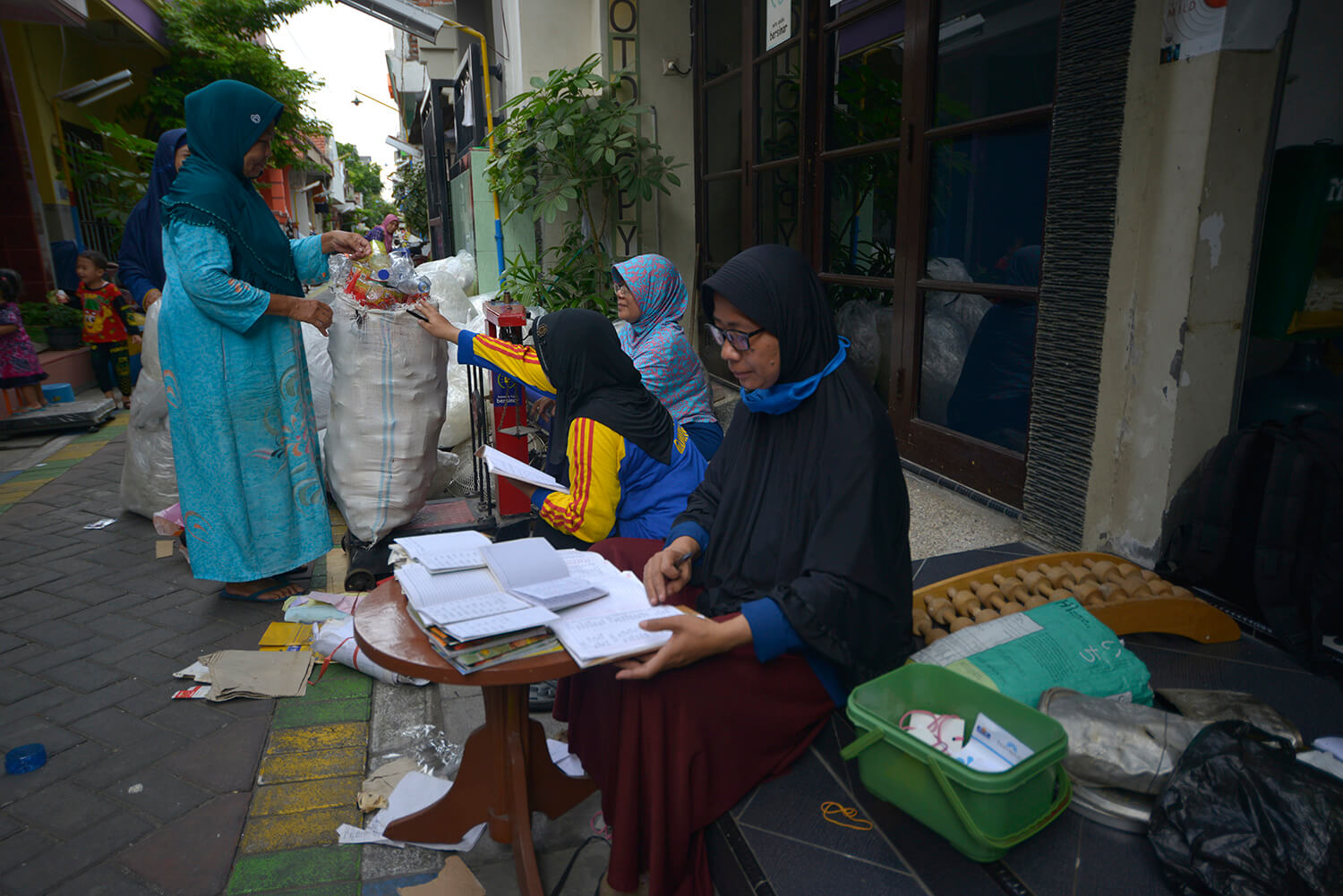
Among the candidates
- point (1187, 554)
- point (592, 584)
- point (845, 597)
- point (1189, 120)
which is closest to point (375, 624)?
point (592, 584)

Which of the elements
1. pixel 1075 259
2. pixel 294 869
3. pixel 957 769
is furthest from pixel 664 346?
pixel 957 769

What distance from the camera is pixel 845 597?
1723 mm

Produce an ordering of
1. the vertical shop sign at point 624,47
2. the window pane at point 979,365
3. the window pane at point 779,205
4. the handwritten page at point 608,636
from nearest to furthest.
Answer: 1. the handwritten page at point 608,636
2. the window pane at point 979,365
3. the window pane at point 779,205
4. the vertical shop sign at point 624,47

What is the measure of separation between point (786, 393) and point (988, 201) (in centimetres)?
199

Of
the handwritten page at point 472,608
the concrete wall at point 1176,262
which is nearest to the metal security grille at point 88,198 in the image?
the handwritten page at point 472,608

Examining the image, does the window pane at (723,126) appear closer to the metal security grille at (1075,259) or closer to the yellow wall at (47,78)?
the metal security grille at (1075,259)

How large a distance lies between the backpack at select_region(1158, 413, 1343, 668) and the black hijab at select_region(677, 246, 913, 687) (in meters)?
1.24

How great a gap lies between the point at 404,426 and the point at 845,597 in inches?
101

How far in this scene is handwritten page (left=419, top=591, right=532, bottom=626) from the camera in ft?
5.16

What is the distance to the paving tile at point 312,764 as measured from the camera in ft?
8.02

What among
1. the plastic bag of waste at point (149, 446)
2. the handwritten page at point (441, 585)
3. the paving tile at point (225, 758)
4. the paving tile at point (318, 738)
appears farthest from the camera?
the plastic bag of waste at point (149, 446)

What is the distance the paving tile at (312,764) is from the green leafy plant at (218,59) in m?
11.9

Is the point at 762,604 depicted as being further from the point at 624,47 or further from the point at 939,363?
the point at 624,47

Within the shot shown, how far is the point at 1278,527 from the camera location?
2320 mm
